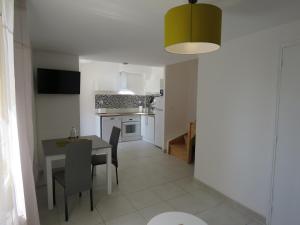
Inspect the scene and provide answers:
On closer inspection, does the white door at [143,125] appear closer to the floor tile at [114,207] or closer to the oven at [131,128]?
the oven at [131,128]

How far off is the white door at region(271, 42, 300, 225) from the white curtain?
99.6 inches

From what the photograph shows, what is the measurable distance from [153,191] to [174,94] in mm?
2704

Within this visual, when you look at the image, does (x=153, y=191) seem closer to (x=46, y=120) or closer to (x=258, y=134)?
(x=258, y=134)

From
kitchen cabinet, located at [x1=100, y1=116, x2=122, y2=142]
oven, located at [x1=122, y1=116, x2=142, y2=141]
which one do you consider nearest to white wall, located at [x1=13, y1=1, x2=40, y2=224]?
kitchen cabinet, located at [x1=100, y1=116, x2=122, y2=142]

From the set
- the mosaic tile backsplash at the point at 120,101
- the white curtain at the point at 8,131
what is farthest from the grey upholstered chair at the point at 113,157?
the mosaic tile backsplash at the point at 120,101

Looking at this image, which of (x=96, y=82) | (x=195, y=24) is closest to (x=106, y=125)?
(x=96, y=82)

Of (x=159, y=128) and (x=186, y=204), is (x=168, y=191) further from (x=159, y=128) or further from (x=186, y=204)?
(x=159, y=128)

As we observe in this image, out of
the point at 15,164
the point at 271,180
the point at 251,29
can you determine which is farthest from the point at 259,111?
the point at 15,164

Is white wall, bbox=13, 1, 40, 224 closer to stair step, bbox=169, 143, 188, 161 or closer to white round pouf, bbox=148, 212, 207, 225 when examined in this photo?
white round pouf, bbox=148, 212, 207, 225

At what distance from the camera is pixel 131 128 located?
6082 millimetres

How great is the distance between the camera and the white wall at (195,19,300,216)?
2184 mm

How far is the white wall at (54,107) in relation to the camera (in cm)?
349

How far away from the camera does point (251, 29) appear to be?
7.18 ft

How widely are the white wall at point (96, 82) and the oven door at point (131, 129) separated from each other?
81 centimetres
